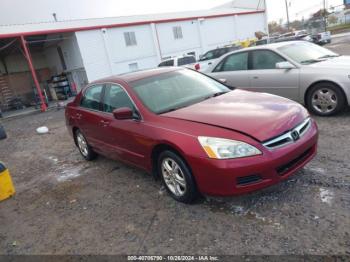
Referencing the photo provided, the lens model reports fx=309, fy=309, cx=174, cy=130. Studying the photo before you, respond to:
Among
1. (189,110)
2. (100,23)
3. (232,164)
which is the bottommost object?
(232,164)

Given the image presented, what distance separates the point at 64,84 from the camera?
23.2 m

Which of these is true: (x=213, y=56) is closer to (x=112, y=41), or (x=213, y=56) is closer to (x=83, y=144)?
(x=112, y=41)

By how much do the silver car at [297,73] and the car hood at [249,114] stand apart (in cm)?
127

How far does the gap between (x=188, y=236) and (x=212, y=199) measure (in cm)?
68

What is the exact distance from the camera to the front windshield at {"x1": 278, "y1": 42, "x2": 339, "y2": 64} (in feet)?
20.3

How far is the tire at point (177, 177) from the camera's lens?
3.31 metres

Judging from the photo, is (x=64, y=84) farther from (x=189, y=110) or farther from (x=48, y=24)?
(x=189, y=110)

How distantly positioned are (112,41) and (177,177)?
2050cm

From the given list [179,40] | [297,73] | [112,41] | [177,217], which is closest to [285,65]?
[297,73]

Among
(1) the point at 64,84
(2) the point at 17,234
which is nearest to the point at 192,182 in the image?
(2) the point at 17,234

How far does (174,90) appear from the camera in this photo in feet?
14.0

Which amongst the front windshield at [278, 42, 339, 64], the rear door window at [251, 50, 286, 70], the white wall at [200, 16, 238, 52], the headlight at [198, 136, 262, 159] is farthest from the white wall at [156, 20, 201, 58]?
the headlight at [198, 136, 262, 159]

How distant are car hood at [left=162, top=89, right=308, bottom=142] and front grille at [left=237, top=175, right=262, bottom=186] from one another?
36 cm

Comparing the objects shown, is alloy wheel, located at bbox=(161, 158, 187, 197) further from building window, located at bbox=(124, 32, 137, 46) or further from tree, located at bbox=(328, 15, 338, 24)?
tree, located at bbox=(328, 15, 338, 24)
